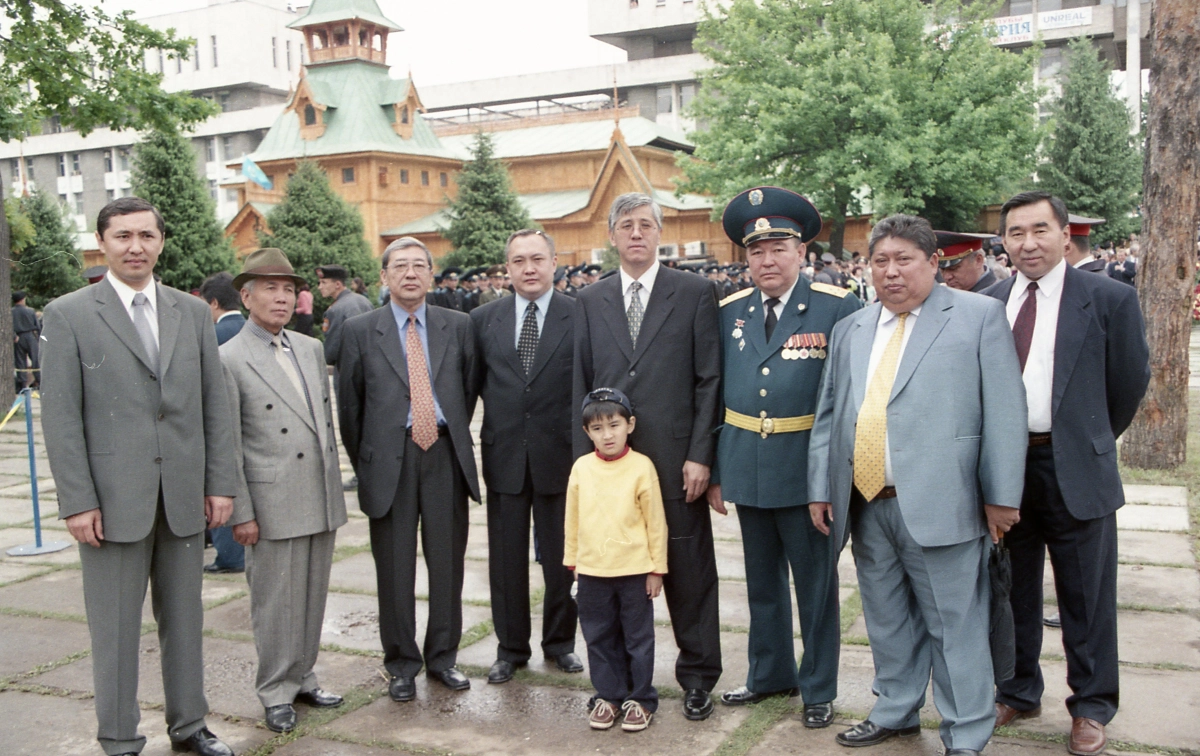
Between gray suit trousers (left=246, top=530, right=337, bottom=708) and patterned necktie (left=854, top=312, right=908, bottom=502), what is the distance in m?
2.39

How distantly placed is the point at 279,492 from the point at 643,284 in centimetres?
182

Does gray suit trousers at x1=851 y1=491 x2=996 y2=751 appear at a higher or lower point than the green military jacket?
lower

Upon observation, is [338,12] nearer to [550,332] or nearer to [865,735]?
[550,332]

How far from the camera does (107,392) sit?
13.2ft

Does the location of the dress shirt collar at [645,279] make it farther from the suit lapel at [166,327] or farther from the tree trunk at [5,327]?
the tree trunk at [5,327]

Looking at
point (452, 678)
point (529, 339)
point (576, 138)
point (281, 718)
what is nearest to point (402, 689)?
point (452, 678)

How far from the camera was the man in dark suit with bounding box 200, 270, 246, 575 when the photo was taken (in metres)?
7.03

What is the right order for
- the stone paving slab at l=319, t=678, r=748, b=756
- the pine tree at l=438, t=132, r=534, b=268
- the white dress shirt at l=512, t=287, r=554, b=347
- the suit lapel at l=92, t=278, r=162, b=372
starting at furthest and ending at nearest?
the pine tree at l=438, t=132, r=534, b=268 < the white dress shirt at l=512, t=287, r=554, b=347 < the stone paving slab at l=319, t=678, r=748, b=756 < the suit lapel at l=92, t=278, r=162, b=372

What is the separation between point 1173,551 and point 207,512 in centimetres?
579

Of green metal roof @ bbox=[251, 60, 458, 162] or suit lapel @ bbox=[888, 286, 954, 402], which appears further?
green metal roof @ bbox=[251, 60, 458, 162]

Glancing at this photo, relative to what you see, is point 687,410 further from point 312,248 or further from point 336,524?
point 312,248

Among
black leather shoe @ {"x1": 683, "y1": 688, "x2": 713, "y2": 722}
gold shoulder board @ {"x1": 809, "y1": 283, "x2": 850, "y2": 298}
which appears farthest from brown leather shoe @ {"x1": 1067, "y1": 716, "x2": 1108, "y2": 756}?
gold shoulder board @ {"x1": 809, "y1": 283, "x2": 850, "y2": 298}

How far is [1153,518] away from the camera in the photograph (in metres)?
7.56

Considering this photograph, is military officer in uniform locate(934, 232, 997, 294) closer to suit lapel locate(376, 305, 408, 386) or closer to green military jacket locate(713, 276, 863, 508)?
green military jacket locate(713, 276, 863, 508)
